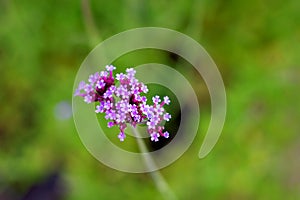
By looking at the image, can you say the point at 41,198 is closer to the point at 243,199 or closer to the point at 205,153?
the point at 205,153

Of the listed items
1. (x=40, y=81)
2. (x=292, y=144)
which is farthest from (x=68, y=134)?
(x=292, y=144)

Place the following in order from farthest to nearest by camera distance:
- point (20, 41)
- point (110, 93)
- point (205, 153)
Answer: point (20, 41)
point (205, 153)
point (110, 93)

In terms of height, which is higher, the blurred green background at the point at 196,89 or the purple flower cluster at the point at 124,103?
the blurred green background at the point at 196,89

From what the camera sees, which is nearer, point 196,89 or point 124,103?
point 124,103

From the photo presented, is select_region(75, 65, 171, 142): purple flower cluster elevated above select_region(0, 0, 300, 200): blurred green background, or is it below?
below

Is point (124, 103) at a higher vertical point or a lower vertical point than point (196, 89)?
lower

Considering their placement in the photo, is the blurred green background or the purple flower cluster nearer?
the purple flower cluster

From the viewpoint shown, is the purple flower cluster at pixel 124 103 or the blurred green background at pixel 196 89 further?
the blurred green background at pixel 196 89

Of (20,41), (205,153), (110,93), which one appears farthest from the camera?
(20,41)
